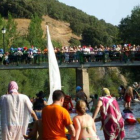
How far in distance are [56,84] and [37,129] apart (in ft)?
41.3

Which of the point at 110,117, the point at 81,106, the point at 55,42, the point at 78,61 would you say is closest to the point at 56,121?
the point at 81,106

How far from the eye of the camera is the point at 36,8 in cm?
13738

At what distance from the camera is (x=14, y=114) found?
1332 centimetres

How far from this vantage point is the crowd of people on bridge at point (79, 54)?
50.3 meters

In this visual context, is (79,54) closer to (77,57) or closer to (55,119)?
(77,57)

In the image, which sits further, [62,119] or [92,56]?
[92,56]

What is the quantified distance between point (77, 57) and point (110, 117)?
1480 inches

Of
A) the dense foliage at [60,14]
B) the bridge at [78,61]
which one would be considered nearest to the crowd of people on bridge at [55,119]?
the bridge at [78,61]

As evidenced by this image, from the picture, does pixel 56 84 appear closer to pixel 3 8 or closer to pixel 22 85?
pixel 22 85

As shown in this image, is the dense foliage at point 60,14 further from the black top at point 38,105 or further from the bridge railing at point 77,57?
the black top at point 38,105

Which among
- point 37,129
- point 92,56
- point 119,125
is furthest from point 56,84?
point 92,56

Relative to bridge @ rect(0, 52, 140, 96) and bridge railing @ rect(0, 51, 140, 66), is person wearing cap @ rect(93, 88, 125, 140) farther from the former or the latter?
bridge @ rect(0, 52, 140, 96)

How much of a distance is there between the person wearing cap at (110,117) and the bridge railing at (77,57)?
3545cm

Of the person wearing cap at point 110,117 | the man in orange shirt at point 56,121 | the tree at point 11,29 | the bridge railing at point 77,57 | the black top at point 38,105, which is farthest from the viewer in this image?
the tree at point 11,29
